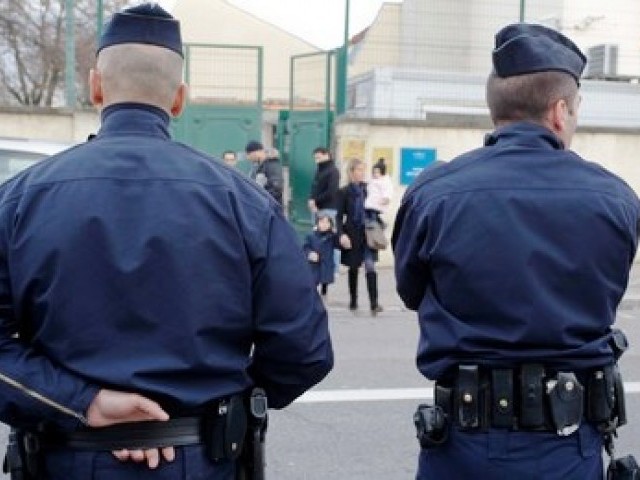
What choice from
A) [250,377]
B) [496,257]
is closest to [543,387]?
[496,257]

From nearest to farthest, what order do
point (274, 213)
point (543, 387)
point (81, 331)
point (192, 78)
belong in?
point (81, 331) → point (274, 213) → point (543, 387) → point (192, 78)

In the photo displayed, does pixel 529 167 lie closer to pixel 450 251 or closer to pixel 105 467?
pixel 450 251

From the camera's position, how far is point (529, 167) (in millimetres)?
2721

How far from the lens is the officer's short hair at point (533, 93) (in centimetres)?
276

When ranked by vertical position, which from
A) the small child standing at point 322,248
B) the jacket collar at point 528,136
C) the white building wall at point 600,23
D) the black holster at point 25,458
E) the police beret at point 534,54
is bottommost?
the small child standing at point 322,248

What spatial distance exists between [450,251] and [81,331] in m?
1.04

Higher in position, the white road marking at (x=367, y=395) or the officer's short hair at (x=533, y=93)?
the officer's short hair at (x=533, y=93)

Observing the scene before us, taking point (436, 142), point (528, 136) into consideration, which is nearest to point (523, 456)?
point (528, 136)

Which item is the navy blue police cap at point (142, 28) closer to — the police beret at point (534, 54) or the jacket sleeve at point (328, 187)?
the police beret at point (534, 54)

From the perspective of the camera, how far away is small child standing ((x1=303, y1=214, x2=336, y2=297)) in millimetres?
10250

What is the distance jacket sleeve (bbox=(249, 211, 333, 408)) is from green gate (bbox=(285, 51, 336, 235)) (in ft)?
36.3

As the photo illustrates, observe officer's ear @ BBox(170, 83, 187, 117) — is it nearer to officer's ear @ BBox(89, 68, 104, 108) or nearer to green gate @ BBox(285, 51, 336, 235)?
officer's ear @ BBox(89, 68, 104, 108)

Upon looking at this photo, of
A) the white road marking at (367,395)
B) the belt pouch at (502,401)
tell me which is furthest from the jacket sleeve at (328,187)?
the belt pouch at (502,401)

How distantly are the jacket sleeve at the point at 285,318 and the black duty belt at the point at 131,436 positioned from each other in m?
0.27
